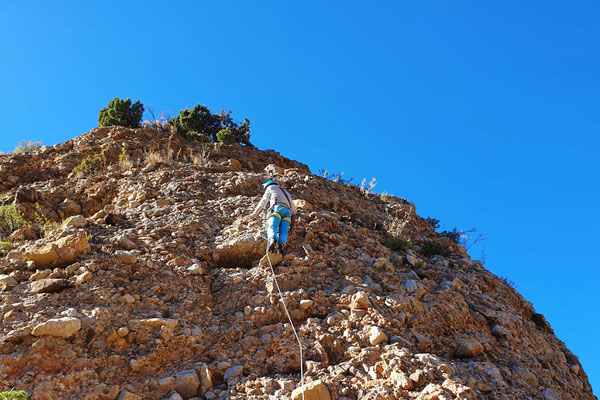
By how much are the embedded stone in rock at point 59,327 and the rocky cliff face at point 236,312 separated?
0.02 m

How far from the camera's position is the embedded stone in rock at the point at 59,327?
15.0 feet

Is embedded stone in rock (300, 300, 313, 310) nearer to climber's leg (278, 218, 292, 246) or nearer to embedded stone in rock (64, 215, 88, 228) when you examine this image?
climber's leg (278, 218, 292, 246)

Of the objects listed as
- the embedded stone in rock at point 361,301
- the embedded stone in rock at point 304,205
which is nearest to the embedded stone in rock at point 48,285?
the embedded stone in rock at point 361,301

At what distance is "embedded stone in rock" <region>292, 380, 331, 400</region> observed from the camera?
14.0 feet

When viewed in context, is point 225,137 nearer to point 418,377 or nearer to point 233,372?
point 233,372

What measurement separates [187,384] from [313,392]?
4.16ft

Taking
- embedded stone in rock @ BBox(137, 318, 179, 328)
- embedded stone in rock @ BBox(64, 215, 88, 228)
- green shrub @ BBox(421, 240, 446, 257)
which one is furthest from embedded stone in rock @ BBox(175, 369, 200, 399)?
green shrub @ BBox(421, 240, 446, 257)

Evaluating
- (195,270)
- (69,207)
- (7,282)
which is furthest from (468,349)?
(69,207)

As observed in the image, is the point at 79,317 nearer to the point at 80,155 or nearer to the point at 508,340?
the point at 508,340

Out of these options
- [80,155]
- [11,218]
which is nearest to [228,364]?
[11,218]

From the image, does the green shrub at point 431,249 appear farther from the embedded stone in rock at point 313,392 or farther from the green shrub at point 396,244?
the embedded stone in rock at point 313,392

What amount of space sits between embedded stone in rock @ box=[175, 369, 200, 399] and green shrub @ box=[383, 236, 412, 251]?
453cm

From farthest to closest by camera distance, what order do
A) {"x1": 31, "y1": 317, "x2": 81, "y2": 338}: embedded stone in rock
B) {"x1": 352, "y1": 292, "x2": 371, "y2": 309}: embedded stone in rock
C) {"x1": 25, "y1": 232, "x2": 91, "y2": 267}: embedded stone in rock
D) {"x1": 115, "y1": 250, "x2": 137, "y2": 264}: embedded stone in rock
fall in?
{"x1": 115, "y1": 250, "x2": 137, "y2": 264}: embedded stone in rock
{"x1": 25, "y1": 232, "x2": 91, "y2": 267}: embedded stone in rock
{"x1": 352, "y1": 292, "x2": 371, "y2": 309}: embedded stone in rock
{"x1": 31, "y1": 317, "x2": 81, "y2": 338}: embedded stone in rock

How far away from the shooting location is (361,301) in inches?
219
